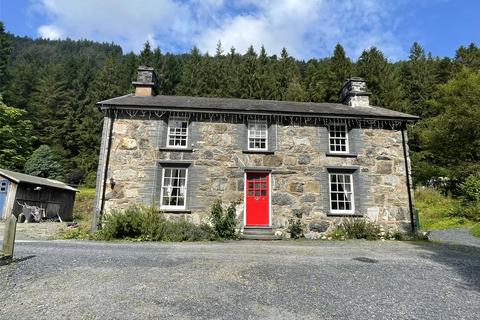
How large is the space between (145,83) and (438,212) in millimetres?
18387

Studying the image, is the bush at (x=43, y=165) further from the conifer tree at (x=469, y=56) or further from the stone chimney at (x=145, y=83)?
the conifer tree at (x=469, y=56)

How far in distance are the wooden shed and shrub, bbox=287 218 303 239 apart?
16.5m

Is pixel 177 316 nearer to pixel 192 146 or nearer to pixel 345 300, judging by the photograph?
pixel 345 300

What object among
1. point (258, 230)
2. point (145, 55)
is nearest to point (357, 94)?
point (258, 230)

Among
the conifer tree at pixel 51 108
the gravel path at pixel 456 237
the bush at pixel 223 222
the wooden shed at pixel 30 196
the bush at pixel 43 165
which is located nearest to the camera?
the gravel path at pixel 456 237

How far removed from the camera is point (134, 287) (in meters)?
5.14

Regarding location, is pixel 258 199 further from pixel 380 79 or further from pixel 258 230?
pixel 380 79

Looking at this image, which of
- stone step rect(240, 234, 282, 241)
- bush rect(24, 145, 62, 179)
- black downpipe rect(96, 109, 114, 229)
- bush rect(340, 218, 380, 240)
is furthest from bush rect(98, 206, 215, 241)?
bush rect(24, 145, 62, 179)

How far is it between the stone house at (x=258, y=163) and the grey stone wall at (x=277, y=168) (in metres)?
0.04

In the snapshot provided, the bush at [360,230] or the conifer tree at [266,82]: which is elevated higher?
the conifer tree at [266,82]

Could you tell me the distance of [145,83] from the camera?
16188mm

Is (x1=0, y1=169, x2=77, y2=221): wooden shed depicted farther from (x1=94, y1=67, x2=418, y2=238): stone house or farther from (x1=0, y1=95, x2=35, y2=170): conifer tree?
(x1=0, y1=95, x2=35, y2=170): conifer tree

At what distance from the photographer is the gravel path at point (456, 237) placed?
11263 mm

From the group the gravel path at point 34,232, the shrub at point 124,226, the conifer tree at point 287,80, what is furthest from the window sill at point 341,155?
the conifer tree at point 287,80
